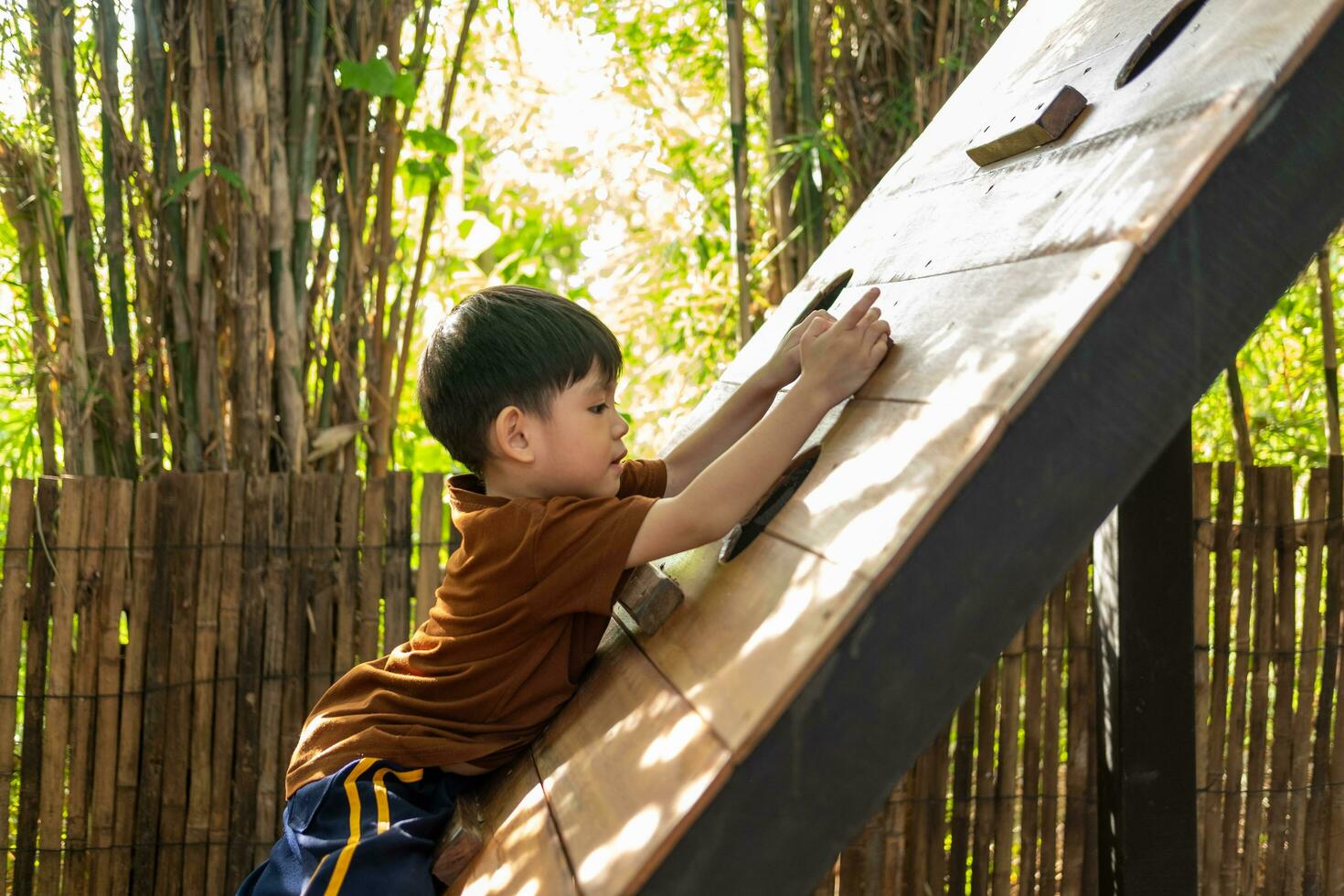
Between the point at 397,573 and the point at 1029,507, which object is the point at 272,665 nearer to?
the point at 397,573

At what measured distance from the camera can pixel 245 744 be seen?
305 centimetres

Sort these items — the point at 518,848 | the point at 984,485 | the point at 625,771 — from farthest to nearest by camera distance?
the point at 518,848 → the point at 625,771 → the point at 984,485

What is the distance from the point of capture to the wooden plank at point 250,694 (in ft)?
9.98

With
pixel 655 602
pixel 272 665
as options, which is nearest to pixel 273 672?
pixel 272 665

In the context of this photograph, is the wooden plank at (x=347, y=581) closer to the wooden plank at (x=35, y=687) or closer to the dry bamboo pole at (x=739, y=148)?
the wooden plank at (x=35, y=687)

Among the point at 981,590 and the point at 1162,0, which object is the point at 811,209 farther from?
the point at 981,590

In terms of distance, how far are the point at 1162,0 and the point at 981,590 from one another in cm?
95

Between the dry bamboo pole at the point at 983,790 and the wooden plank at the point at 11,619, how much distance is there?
2290 mm

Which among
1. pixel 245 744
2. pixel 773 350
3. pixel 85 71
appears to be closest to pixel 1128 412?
pixel 773 350

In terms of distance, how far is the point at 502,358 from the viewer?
1688mm

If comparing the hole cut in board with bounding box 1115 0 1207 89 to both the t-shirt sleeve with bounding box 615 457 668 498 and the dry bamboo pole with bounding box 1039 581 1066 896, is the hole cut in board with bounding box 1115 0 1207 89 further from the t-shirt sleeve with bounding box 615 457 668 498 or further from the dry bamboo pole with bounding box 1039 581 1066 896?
the dry bamboo pole with bounding box 1039 581 1066 896

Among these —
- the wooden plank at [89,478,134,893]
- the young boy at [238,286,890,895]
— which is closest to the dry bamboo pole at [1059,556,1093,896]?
the young boy at [238,286,890,895]

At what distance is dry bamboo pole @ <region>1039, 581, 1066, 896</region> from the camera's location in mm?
3043

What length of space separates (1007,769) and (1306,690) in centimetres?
73
